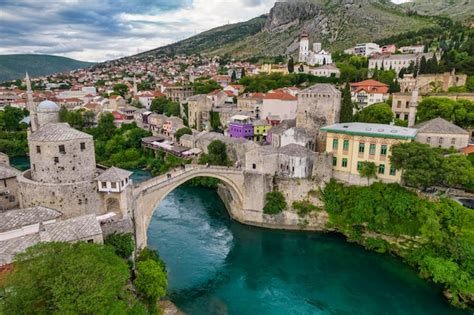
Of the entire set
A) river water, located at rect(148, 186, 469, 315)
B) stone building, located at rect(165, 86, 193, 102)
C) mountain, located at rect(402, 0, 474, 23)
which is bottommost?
river water, located at rect(148, 186, 469, 315)

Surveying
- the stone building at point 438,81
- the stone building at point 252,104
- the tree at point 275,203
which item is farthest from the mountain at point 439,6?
the tree at point 275,203

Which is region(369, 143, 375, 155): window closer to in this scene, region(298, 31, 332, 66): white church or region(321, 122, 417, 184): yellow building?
region(321, 122, 417, 184): yellow building

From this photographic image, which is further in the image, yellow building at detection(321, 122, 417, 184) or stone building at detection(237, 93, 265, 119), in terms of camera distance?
stone building at detection(237, 93, 265, 119)

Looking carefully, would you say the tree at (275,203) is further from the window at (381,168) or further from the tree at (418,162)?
the tree at (418,162)

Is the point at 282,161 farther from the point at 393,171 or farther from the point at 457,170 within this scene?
the point at 457,170

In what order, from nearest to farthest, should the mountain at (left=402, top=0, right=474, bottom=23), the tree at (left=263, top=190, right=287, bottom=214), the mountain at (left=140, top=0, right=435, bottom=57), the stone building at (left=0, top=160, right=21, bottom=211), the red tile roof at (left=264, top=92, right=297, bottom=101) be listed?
the stone building at (left=0, top=160, right=21, bottom=211)
the tree at (left=263, top=190, right=287, bottom=214)
the red tile roof at (left=264, top=92, right=297, bottom=101)
the mountain at (left=140, top=0, right=435, bottom=57)
the mountain at (left=402, top=0, right=474, bottom=23)

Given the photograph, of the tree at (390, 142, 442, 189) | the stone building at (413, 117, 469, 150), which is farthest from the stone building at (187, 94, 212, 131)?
the tree at (390, 142, 442, 189)

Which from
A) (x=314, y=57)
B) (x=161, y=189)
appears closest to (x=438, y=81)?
(x=161, y=189)
